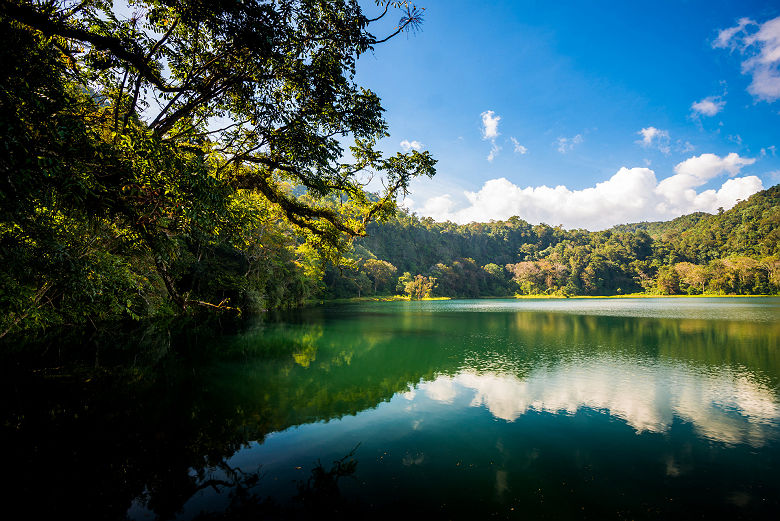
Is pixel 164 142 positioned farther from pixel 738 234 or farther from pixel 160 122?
pixel 738 234

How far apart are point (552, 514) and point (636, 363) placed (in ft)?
41.0

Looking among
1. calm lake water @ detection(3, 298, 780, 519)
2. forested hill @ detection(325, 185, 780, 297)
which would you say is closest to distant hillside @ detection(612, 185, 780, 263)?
forested hill @ detection(325, 185, 780, 297)

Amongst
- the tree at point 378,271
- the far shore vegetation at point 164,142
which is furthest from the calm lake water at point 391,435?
the tree at point 378,271

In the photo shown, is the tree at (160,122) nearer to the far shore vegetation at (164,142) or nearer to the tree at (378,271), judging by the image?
the far shore vegetation at (164,142)

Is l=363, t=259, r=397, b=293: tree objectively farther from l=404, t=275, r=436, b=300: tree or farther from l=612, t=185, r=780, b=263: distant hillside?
l=612, t=185, r=780, b=263: distant hillside

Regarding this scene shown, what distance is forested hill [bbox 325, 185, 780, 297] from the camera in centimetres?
7625

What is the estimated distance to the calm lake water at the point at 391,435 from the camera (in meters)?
5.08

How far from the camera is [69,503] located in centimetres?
472

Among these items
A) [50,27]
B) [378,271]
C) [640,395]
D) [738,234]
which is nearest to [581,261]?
[738,234]

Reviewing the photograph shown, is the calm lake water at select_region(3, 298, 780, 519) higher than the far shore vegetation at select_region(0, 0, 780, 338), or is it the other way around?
the far shore vegetation at select_region(0, 0, 780, 338)

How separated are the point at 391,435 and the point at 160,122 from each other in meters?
8.01

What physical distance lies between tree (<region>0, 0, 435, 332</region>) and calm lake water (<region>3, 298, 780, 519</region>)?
3.48m

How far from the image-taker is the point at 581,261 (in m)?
104

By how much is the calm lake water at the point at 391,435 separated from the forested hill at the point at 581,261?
2118 inches
